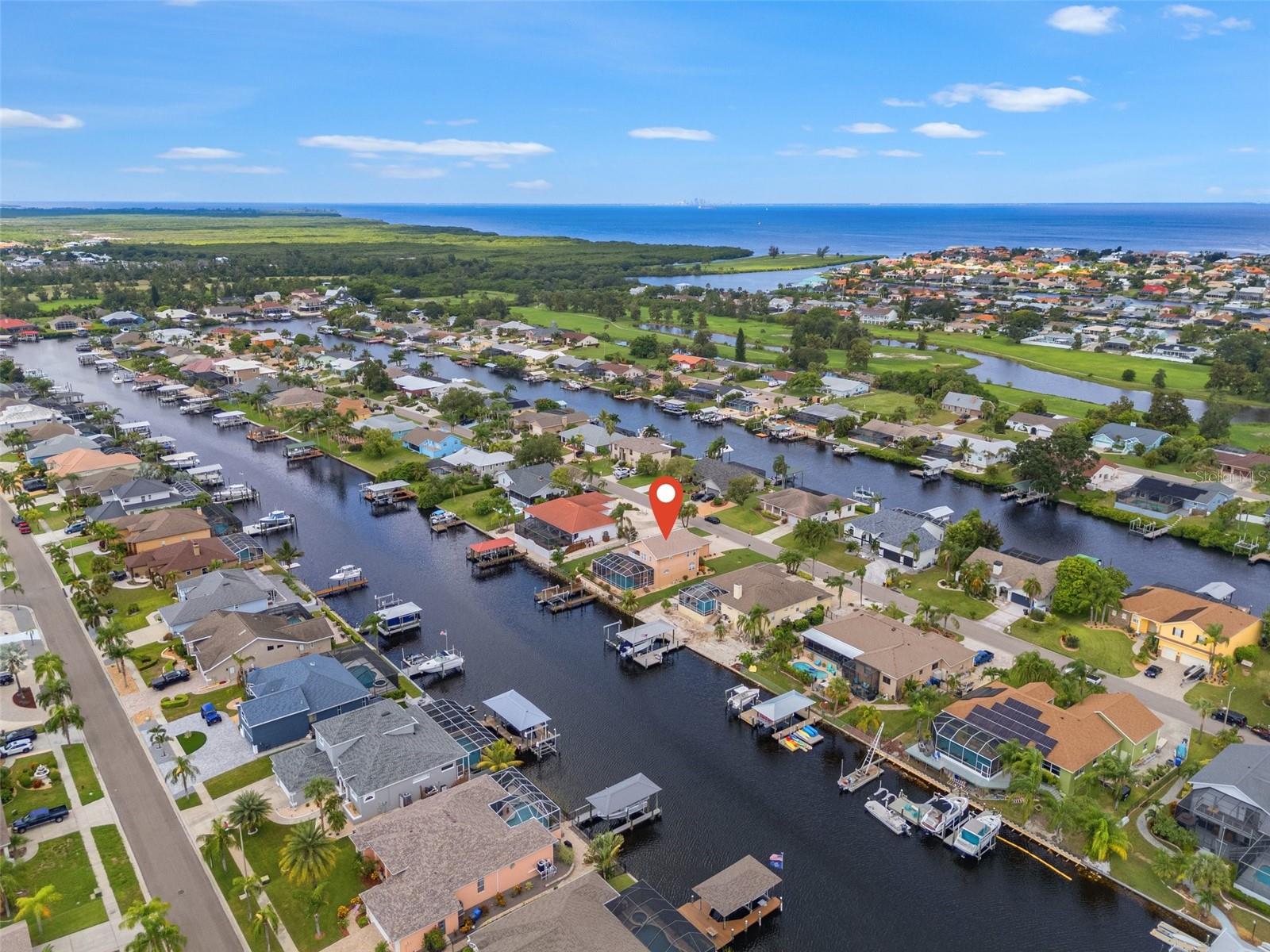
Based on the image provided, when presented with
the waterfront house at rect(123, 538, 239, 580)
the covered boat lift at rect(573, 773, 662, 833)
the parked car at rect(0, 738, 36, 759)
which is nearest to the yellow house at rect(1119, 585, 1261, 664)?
the covered boat lift at rect(573, 773, 662, 833)

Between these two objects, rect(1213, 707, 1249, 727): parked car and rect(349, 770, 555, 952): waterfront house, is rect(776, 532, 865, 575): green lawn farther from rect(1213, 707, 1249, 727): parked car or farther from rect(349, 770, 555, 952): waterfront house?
rect(349, 770, 555, 952): waterfront house

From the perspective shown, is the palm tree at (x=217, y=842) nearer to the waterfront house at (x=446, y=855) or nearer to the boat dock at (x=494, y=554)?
the waterfront house at (x=446, y=855)

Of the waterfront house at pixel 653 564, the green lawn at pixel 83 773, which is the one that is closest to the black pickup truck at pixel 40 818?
the green lawn at pixel 83 773

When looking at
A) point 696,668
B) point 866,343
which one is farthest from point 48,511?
point 866,343

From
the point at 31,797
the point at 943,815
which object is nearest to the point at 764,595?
the point at 943,815

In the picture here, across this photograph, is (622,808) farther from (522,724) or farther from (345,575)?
(345,575)

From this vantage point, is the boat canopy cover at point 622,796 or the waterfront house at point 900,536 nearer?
the boat canopy cover at point 622,796
